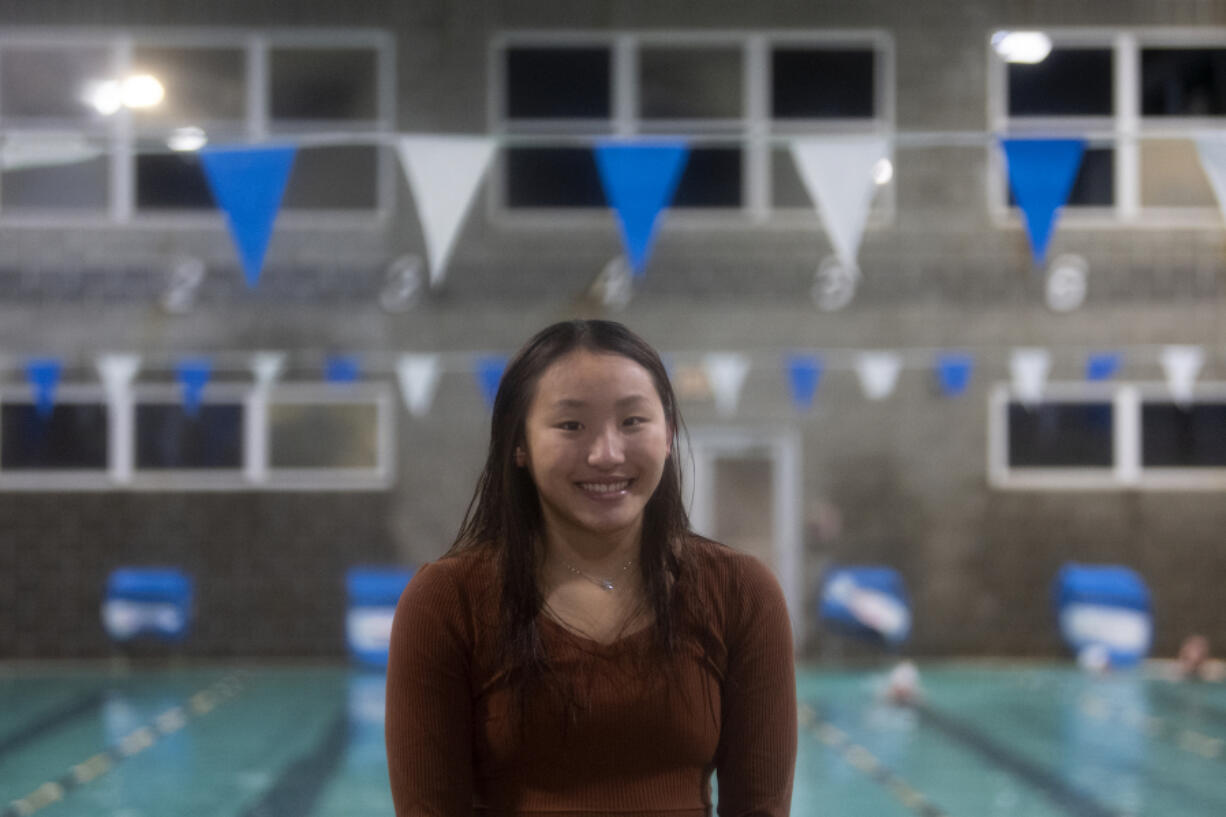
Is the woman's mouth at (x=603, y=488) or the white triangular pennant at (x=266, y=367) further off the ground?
the white triangular pennant at (x=266, y=367)

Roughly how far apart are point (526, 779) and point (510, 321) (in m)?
12.7

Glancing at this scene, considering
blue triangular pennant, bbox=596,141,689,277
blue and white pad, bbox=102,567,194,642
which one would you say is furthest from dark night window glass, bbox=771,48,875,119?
blue triangular pennant, bbox=596,141,689,277

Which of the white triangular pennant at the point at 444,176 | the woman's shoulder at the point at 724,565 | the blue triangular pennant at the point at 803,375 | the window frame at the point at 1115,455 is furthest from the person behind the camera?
the window frame at the point at 1115,455

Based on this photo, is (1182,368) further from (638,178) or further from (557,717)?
(557,717)

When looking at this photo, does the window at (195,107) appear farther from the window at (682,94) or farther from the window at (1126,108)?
the window at (1126,108)

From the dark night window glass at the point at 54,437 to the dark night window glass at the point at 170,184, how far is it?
2.12m

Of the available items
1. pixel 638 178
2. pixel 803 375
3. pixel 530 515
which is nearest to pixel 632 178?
pixel 638 178

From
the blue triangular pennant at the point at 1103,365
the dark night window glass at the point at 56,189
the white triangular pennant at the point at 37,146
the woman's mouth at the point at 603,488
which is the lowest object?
the woman's mouth at the point at 603,488

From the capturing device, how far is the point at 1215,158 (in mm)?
5887

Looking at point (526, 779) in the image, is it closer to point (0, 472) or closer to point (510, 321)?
point (510, 321)

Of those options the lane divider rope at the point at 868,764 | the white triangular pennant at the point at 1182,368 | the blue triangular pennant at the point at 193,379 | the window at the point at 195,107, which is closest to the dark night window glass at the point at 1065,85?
the white triangular pennant at the point at 1182,368

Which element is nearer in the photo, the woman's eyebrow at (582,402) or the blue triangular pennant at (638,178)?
the woman's eyebrow at (582,402)

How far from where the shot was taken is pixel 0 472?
14156 mm

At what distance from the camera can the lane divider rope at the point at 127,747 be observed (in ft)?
23.9
